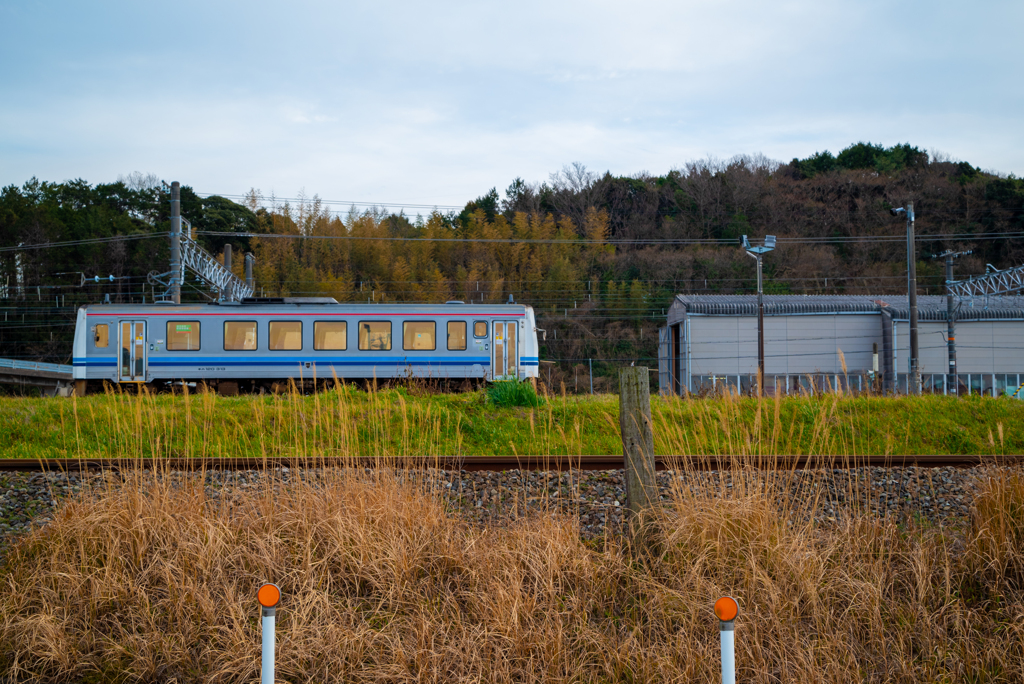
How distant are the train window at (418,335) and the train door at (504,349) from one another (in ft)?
4.95

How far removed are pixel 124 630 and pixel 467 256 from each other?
36.0m

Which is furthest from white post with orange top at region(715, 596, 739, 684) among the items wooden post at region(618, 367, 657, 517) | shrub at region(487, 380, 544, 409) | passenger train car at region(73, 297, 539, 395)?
passenger train car at region(73, 297, 539, 395)

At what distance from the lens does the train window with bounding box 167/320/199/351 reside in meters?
17.4

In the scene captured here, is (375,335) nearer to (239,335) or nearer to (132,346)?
(239,335)

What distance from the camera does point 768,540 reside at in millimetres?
4496

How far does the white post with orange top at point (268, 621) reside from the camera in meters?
2.62

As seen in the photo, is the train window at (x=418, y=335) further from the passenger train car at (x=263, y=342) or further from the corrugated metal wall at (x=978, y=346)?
the corrugated metal wall at (x=978, y=346)

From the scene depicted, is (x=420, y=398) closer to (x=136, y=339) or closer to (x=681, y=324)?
(x=136, y=339)

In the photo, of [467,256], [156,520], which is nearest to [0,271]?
[467,256]

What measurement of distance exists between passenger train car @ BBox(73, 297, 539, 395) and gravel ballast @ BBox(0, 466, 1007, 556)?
1042cm

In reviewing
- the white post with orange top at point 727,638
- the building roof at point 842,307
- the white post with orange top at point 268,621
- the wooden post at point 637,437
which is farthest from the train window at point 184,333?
the building roof at point 842,307

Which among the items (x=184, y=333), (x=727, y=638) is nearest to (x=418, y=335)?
(x=184, y=333)

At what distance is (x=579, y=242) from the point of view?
40.8 m

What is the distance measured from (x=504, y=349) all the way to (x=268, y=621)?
15405 mm
